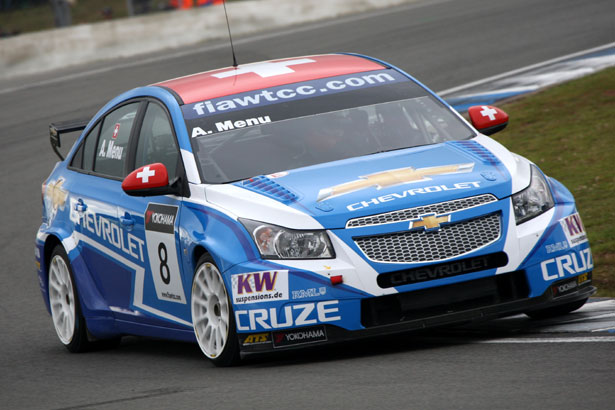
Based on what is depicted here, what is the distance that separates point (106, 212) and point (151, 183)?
94 centimetres

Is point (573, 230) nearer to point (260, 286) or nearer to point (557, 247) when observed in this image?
point (557, 247)

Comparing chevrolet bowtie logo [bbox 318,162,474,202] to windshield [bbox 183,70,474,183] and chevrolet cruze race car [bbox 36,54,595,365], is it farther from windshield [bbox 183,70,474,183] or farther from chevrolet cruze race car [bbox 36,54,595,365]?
windshield [bbox 183,70,474,183]

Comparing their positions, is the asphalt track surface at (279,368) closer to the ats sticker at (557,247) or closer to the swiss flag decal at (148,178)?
the ats sticker at (557,247)

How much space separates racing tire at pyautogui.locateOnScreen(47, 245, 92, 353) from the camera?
800 cm

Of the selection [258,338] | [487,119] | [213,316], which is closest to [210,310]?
[213,316]

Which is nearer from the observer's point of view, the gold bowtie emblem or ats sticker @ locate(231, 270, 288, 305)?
ats sticker @ locate(231, 270, 288, 305)

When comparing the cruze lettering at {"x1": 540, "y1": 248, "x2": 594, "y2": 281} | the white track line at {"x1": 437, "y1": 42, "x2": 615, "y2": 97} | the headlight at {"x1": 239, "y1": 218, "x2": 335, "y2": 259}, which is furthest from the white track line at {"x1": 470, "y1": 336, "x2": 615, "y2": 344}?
the white track line at {"x1": 437, "y1": 42, "x2": 615, "y2": 97}

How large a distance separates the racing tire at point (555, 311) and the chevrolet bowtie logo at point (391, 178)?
999 millimetres

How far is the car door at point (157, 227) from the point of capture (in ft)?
21.8

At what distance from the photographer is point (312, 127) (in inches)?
274

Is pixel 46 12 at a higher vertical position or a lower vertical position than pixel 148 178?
lower

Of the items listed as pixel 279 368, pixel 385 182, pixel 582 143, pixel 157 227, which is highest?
pixel 385 182

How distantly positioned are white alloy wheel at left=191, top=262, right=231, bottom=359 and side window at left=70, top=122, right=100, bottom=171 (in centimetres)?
205

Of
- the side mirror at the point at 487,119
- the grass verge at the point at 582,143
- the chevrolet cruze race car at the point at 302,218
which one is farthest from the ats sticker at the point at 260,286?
the grass verge at the point at 582,143
